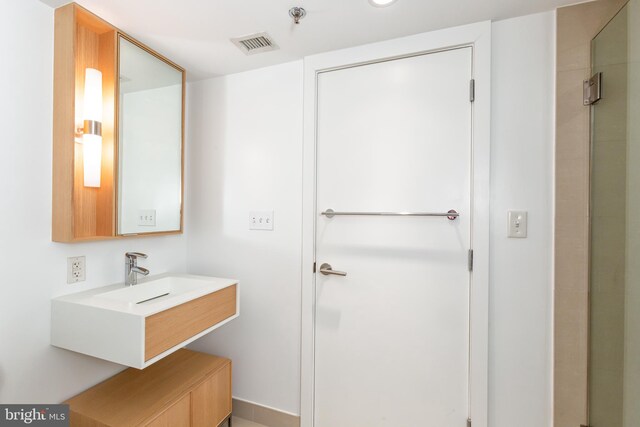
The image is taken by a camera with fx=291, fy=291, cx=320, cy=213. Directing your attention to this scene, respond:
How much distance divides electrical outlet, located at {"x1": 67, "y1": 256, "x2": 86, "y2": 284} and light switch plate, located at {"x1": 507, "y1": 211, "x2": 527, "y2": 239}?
2.11m

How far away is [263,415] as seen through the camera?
1855 millimetres

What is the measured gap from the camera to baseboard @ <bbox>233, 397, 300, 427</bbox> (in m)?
1.79

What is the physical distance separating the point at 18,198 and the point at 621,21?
2.58 meters

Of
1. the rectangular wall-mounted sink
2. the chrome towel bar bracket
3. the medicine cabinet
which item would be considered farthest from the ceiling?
the rectangular wall-mounted sink

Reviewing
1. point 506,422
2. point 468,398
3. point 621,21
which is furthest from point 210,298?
point 621,21

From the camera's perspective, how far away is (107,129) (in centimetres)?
148

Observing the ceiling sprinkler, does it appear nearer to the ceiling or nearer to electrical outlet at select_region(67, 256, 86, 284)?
the ceiling

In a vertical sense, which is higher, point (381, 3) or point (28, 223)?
point (381, 3)

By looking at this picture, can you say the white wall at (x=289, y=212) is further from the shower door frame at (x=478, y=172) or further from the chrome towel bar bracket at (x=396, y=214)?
the chrome towel bar bracket at (x=396, y=214)

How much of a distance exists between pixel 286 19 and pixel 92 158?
1156 mm

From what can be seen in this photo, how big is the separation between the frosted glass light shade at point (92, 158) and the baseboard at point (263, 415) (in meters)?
1.60

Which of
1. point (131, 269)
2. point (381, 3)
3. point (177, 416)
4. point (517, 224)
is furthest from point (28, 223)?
point (517, 224)

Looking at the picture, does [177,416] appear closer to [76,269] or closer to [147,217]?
[76,269]

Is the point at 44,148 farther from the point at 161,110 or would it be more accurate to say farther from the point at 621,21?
the point at 621,21
